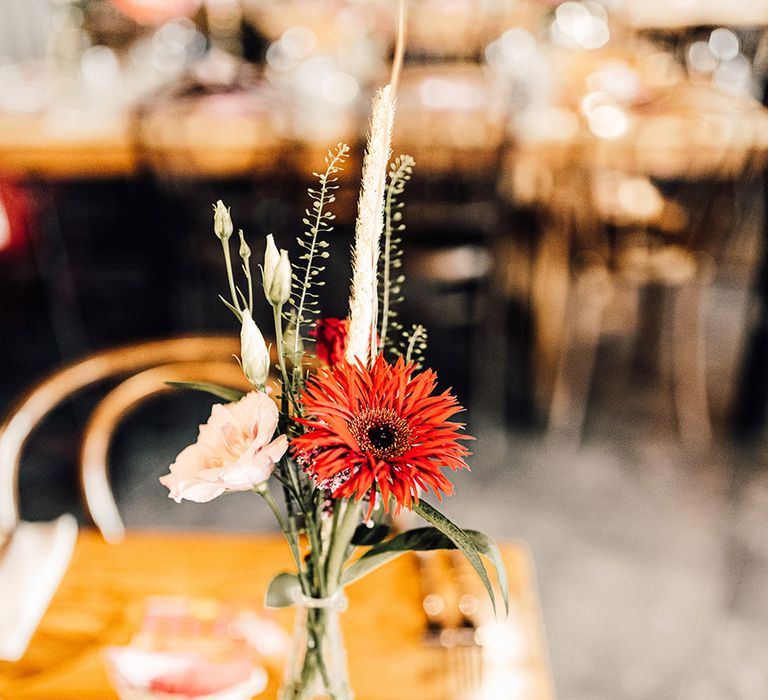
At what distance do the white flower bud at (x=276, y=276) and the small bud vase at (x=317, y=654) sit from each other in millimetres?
260

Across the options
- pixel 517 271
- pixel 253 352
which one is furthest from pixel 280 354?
pixel 517 271

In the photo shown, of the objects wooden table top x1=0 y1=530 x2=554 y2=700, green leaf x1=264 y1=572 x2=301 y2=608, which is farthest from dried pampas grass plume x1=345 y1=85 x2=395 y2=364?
wooden table top x1=0 y1=530 x2=554 y2=700

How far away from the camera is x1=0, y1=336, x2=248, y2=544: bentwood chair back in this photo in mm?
1150

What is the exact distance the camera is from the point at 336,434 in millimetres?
503

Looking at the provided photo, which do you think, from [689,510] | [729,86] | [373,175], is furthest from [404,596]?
[729,86]

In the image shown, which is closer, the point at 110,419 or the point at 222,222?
the point at 222,222

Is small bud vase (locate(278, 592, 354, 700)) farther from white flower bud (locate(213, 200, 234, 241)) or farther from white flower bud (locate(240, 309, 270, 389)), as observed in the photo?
white flower bud (locate(213, 200, 234, 241))

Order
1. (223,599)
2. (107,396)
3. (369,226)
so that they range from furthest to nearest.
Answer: (107,396), (223,599), (369,226)

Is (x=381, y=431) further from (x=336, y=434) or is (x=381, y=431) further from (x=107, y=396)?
(x=107, y=396)

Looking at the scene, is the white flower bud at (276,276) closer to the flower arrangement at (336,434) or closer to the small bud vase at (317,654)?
the flower arrangement at (336,434)

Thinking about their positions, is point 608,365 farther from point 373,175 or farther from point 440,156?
point 373,175

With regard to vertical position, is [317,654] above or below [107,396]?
below

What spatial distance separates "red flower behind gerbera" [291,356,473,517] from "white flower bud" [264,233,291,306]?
73 mm

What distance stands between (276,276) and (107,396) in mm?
762
